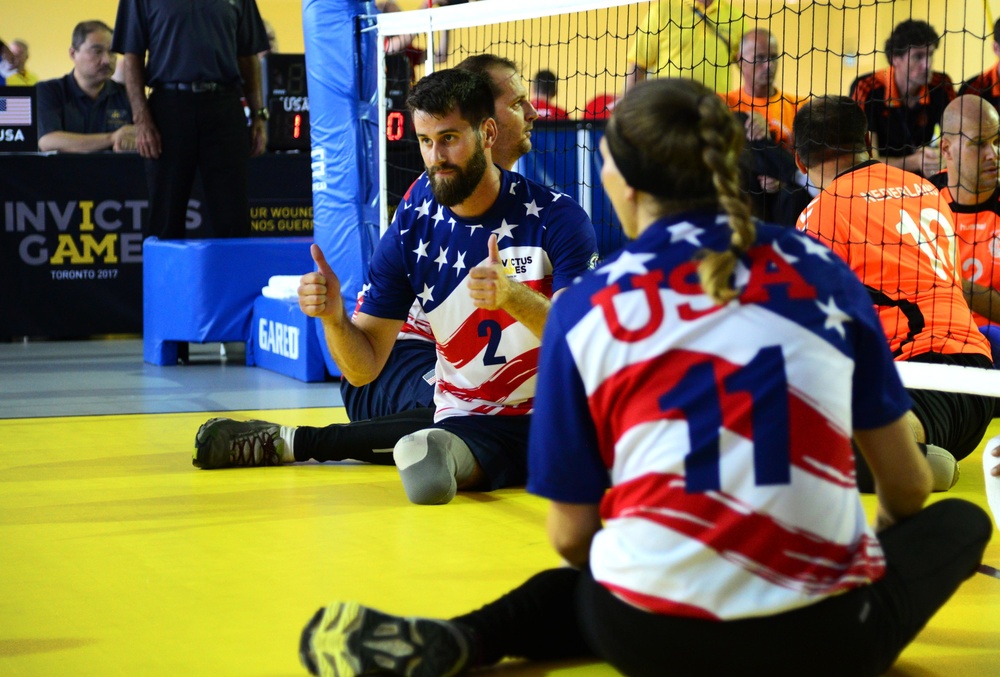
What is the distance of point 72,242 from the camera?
24.0ft

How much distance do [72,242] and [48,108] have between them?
4.12 ft

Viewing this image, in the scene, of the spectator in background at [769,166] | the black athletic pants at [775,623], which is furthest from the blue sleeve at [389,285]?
the spectator in background at [769,166]

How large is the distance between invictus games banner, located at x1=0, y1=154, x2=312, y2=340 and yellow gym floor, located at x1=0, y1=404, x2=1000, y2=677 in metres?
3.42

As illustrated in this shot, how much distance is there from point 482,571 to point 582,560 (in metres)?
0.86

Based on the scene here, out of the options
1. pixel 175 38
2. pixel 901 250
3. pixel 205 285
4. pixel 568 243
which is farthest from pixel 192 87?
pixel 901 250

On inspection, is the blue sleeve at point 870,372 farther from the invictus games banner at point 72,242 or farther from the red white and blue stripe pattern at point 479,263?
the invictus games banner at point 72,242

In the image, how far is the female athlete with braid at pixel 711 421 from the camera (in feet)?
5.38

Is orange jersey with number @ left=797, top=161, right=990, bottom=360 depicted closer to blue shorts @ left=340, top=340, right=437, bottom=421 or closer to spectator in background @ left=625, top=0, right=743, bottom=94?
blue shorts @ left=340, top=340, right=437, bottom=421

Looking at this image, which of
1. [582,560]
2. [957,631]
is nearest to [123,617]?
[582,560]

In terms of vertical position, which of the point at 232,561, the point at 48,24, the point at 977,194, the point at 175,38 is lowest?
the point at 232,561

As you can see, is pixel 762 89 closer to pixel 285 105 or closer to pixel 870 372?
pixel 285 105

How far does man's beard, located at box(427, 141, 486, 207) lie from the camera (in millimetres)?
3324

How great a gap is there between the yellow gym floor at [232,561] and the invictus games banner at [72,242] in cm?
342

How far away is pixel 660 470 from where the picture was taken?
1.67 m
